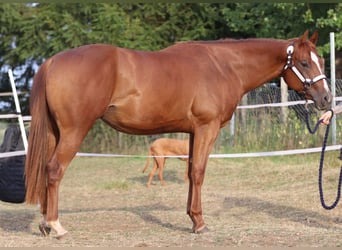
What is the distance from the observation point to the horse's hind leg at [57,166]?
5629 mm

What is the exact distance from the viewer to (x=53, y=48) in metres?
20.6

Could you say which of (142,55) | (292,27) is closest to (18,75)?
(292,27)

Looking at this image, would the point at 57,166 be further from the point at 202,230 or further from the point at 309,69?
the point at 309,69

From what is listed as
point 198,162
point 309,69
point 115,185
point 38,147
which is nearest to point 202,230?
point 198,162

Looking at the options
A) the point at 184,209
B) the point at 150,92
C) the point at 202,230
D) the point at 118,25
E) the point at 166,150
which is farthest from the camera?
the point at 118,25

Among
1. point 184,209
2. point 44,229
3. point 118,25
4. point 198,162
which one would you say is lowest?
point 184,209

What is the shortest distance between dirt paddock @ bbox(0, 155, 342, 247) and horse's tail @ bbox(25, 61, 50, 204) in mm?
450

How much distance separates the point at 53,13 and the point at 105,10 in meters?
2.08

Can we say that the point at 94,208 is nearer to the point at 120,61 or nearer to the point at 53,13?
the point at 120,61

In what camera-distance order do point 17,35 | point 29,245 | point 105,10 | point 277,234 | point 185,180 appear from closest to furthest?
point 29,245, point 277,234, point 185,180, point 105,10, point 17,35

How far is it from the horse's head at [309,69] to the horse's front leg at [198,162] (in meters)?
1.04

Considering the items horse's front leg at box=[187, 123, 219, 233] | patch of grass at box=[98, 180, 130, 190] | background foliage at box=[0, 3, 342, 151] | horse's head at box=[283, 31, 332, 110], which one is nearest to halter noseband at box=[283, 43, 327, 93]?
horse's head at box=[283, 31, 332, 110]

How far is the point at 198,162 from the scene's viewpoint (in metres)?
6.18

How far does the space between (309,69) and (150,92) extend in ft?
5.57
